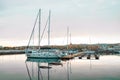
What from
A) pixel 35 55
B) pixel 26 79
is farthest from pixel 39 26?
pixel 26 79

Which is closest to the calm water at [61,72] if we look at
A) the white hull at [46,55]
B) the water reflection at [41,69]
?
the water reflection at [41,69]

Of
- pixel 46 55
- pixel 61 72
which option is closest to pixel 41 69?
pixel 61 72

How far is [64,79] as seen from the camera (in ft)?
91.5

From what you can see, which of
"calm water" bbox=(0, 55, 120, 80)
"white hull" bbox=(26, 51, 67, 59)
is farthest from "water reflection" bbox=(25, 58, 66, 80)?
"white hull" bbox=(26, 51, 67, 59)

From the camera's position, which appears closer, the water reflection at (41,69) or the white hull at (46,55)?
the water reflection at (41,69)

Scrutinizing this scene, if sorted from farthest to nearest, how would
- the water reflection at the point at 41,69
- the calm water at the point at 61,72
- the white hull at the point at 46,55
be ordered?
the white hull at the point at 46,55
the water reflection at the point at 41,69
the calm water at the point at 61,72

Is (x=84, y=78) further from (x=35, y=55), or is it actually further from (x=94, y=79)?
(x=35, y=55)

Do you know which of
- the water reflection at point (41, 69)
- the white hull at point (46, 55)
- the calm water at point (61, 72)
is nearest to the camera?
the calm water at point (61, 72)

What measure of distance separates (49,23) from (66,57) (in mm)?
9463

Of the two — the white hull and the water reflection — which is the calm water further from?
the white hull

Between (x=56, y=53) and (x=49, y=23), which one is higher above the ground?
(x=49, y=23)

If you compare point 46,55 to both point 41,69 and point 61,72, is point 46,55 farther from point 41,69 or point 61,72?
point 61,72

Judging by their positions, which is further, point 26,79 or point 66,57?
point 66,57

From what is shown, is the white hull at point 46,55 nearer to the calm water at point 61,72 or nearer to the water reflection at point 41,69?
the water reflection at point 41,69
